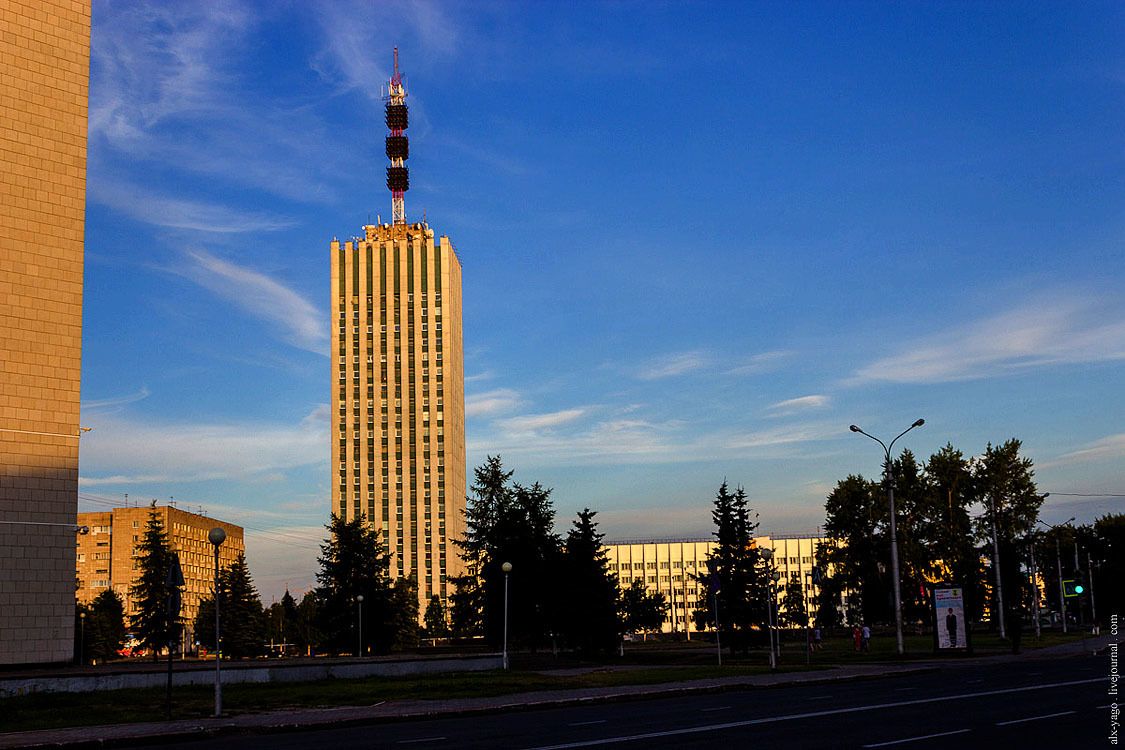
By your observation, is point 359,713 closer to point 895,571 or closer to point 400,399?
point 895,571

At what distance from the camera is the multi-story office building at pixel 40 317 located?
127 feet

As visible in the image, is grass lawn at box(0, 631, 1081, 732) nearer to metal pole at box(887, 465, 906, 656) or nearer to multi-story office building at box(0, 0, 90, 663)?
multi-story office building at box(0, 0, 90, 663)

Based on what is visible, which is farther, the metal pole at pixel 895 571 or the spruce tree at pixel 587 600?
the spruce tree at pixel 587 600

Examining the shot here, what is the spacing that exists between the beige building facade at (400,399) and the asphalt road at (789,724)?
13096 centimetres

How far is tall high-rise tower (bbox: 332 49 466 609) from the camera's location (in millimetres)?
155250

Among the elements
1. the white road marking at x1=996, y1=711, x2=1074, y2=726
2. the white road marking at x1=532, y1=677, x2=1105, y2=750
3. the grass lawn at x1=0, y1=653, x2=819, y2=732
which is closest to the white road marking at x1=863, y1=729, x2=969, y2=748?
the white road marking at x1=996, y1=711, x2=1074, y2=726

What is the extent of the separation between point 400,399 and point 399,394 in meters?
0.82

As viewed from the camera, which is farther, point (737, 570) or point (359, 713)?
point (737, 570)

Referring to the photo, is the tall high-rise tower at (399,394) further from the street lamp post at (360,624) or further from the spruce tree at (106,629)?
the street lamp post at (360,624)

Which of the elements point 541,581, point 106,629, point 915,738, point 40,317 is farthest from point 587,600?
point 106,629

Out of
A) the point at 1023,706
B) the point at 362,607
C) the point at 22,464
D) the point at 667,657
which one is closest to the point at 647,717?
the point at 1023,706

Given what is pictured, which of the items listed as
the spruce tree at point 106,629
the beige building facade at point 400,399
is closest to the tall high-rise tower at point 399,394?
the beige building facade at point 400,399

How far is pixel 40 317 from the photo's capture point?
132 feet

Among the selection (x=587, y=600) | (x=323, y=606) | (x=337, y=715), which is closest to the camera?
(x=337, y=715)
